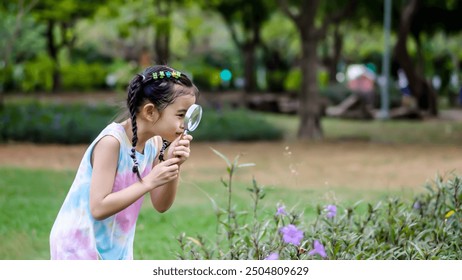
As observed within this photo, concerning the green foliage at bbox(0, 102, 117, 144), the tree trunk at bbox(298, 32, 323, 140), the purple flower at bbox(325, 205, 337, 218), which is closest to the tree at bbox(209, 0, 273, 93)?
the tree trunk at bbox(298, 32, 323, 140)

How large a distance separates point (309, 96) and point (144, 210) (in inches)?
365

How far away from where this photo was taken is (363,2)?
2328 centimetres

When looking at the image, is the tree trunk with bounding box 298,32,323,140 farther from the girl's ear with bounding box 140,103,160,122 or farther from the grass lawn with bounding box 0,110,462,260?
the girl's ear with bounding box 140,103,160,122

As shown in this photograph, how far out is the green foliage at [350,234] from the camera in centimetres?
347

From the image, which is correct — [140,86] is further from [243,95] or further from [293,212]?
[243,95]

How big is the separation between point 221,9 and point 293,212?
21.4m

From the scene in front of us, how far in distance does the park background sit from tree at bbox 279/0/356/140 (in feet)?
0.09

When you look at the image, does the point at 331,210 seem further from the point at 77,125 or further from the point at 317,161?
the point at 77,125

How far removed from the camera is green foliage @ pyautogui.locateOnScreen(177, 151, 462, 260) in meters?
3.47

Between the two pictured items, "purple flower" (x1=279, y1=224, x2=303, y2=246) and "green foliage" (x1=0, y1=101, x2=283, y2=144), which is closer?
"purple flower" (x1=279, y1=224, x2=303, y2=246)

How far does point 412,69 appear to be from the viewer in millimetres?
22547

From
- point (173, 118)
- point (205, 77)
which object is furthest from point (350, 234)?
point (205, 77)

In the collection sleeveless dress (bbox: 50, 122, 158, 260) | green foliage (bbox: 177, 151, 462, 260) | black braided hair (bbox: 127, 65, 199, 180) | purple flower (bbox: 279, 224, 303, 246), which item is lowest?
green foliage (bbox: 177, 151, 462, 260)
